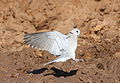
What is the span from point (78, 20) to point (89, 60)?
4.58ft

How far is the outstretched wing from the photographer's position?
8.38 m

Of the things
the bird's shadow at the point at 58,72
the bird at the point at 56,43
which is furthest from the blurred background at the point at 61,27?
the bird at the point at 56,43

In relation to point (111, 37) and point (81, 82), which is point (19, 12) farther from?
point (81, 82)

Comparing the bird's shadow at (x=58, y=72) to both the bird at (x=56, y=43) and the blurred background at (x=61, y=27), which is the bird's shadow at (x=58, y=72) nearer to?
the blurred background at (x=61, y=27)

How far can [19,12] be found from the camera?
10.8 metres

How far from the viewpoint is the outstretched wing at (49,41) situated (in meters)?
8.38

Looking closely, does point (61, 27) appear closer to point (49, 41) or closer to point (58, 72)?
point (58, 72)

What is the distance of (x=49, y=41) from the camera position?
8430mm

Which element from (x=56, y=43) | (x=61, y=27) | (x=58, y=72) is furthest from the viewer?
(x=61, y=27)

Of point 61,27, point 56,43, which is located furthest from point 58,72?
point 61,27

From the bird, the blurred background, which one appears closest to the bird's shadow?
the blurred background

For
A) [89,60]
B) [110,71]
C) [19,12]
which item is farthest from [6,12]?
[110,71]

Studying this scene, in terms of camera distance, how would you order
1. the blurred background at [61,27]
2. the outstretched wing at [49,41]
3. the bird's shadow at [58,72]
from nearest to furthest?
1. the outstretched wing at [49,41]
2. the bird's shadow at [58,72]
3. the blurred background at [61,27]

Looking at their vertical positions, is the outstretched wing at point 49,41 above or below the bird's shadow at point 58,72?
above
